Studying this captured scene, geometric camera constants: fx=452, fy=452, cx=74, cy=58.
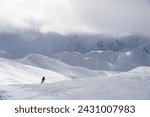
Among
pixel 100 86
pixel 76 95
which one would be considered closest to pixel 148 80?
pixel 100 86

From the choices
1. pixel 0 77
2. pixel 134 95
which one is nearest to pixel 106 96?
pixel 134 95

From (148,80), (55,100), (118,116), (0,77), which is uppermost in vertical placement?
(0,77)

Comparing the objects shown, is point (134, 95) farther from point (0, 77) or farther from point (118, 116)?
point (0, 77)

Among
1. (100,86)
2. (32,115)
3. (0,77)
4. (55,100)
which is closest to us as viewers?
(32,115)

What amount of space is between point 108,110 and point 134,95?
1339 centimetres

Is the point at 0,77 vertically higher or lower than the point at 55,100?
higher

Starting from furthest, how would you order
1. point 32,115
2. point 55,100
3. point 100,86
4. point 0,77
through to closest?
1. point 0,77
2. point 100,86
3. point 55,100
4. point 32,115

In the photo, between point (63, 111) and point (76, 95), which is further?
point (76, 95)

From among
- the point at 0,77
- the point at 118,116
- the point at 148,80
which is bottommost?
the point at 118,116

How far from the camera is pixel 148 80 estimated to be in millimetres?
64812

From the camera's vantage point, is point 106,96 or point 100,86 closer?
point 106,96

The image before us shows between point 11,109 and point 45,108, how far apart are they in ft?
10.9

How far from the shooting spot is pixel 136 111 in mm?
43375

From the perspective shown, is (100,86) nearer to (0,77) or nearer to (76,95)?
(76,95)
